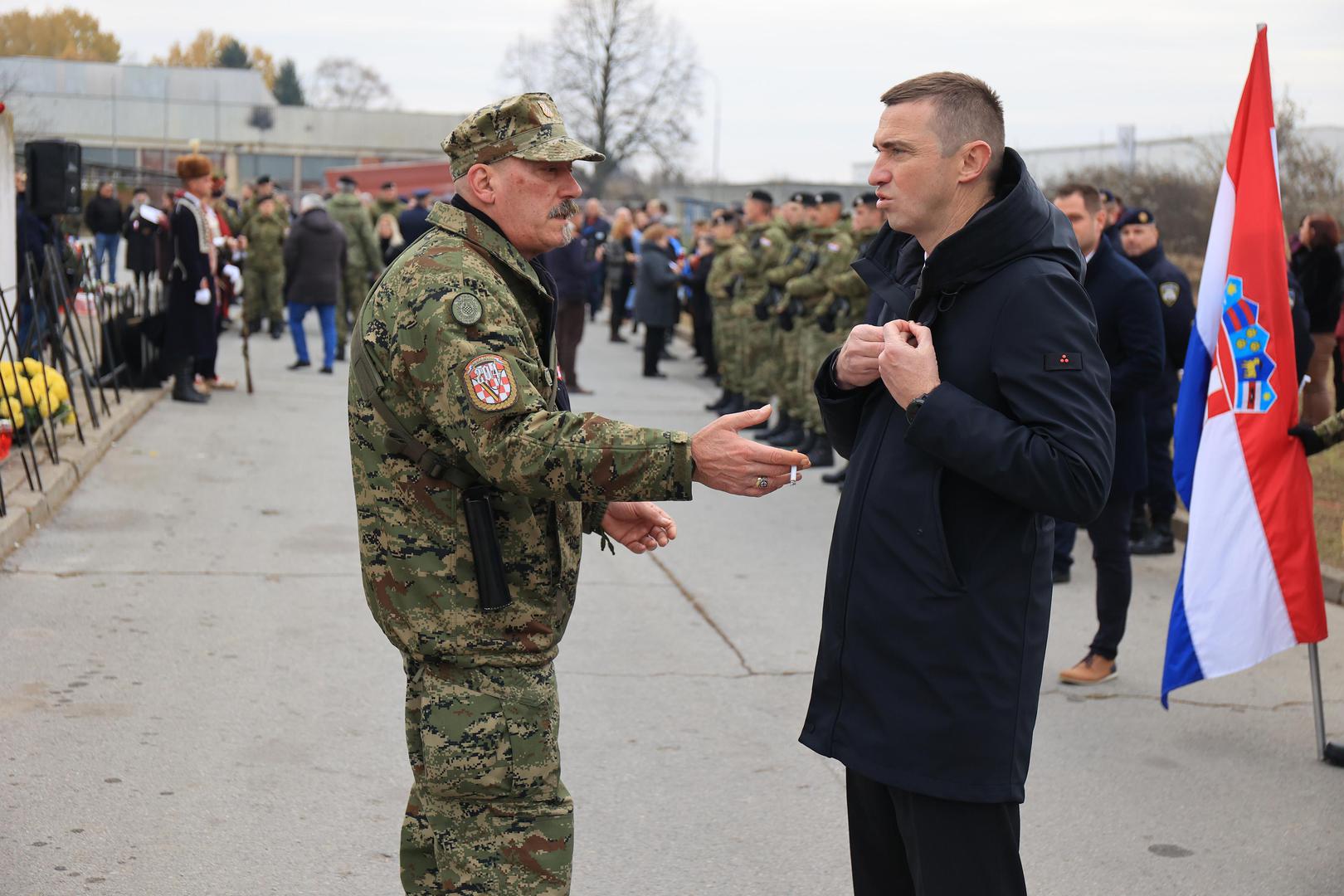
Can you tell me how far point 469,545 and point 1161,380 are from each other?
676cm

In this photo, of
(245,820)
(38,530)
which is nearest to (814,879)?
(245,820)

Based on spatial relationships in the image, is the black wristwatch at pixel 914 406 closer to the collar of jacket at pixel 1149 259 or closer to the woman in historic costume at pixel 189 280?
the collar of jacket at pixel 1149 259

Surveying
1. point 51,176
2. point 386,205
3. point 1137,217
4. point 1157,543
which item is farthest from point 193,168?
point 386,205

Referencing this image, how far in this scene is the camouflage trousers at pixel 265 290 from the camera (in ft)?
59.9

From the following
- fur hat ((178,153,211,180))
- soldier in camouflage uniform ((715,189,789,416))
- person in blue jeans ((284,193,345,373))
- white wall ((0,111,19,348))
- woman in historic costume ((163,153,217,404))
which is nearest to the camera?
Result: white wall ((0,111,19,348))

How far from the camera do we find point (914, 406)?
2520 mm

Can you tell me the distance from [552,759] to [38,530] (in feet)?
19.1

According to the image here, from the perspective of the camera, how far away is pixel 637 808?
447 cm

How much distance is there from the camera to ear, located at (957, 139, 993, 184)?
261 centimetres

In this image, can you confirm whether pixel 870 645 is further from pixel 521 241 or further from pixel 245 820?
pixel 245 820

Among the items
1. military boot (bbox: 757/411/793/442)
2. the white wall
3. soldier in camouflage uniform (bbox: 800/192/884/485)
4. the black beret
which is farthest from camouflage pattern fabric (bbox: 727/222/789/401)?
the white wall

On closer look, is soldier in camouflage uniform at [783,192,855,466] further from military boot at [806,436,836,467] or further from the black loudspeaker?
the black loudspeaker

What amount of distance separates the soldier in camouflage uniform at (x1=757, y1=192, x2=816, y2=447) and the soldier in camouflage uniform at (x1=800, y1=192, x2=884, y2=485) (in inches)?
28.2

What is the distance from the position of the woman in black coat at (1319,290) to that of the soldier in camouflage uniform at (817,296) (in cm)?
374
